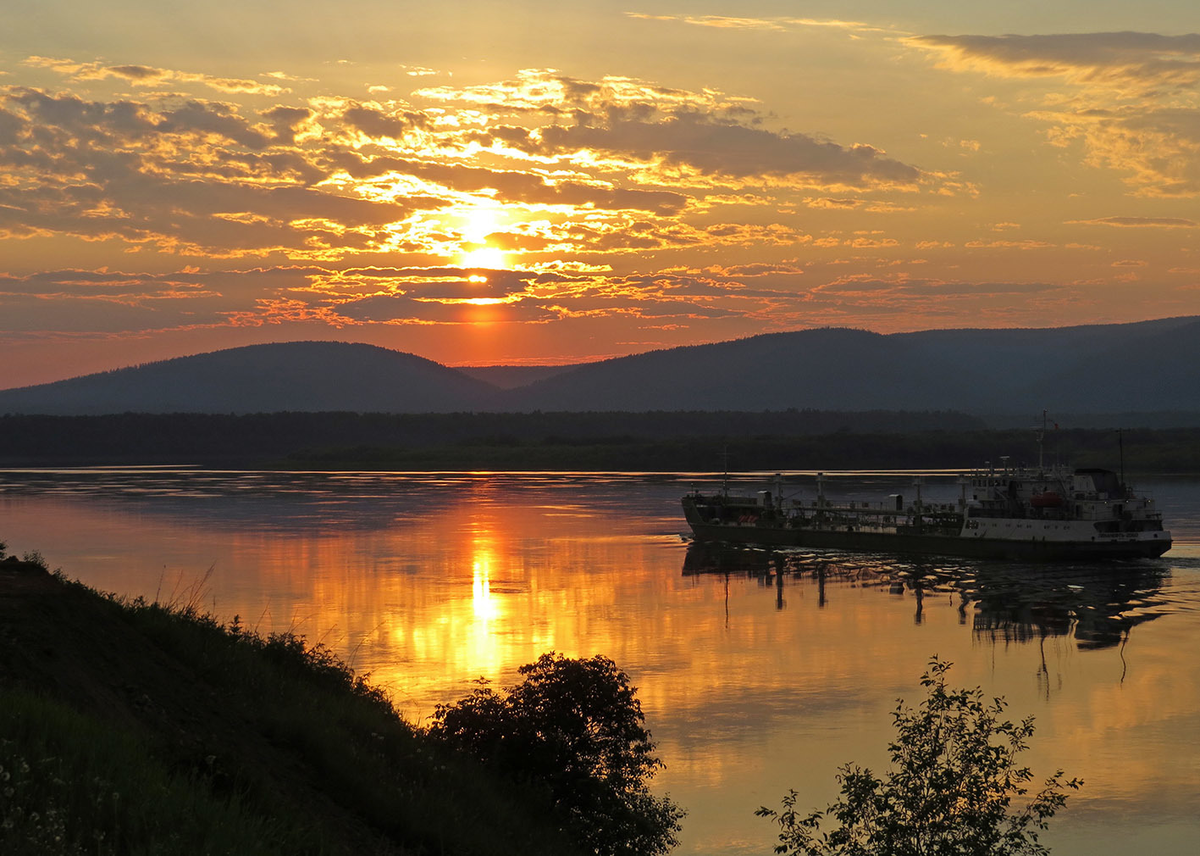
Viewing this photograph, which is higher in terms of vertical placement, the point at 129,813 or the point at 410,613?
the point at 129,813

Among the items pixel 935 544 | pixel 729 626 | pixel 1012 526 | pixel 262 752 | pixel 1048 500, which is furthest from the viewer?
pixel 935 544

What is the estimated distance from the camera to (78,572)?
55406mm

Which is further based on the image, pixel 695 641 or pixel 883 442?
pixel 883 442

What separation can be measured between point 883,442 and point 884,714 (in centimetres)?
15059

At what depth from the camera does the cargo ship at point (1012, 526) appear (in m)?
67.9

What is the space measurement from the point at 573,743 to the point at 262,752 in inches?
249

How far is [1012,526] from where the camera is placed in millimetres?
70500

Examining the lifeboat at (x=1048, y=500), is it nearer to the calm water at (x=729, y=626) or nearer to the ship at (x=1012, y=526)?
the ship at (x=1012, y=526)

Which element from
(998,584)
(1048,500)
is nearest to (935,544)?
(1048,500)

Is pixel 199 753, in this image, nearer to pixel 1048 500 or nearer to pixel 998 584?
pixel 998 584

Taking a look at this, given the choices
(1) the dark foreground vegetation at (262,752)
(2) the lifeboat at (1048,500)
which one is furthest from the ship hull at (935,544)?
(1) the dark foreground vegetation at (262,752)

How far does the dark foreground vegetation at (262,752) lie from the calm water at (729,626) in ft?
10.5

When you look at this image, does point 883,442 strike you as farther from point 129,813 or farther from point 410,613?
point 129,813

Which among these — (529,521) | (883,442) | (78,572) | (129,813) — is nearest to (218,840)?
(129,813)
